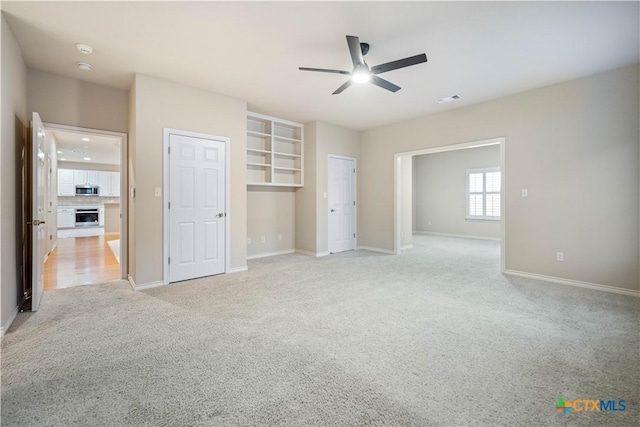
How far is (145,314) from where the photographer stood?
9.55 ft

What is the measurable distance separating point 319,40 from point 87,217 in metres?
11.1

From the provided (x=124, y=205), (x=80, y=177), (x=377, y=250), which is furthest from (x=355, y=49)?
(x=80, y=177)

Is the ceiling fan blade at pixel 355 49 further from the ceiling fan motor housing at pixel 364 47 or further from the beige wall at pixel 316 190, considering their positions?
the beige wall at pixel 316 190

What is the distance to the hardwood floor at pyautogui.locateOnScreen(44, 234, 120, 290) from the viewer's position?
4185 mm

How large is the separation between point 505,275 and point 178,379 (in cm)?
461

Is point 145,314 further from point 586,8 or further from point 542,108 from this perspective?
point 542,108

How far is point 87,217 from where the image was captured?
10.1m

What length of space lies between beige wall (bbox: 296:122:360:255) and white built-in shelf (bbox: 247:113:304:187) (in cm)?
22

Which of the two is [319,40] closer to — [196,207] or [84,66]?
[196,207]

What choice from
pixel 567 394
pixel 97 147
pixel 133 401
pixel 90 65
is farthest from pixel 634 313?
pixel 97 147

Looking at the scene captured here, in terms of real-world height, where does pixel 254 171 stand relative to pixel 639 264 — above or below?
above

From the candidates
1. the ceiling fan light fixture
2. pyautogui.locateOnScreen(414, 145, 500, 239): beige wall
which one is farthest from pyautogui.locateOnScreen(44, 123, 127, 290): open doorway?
pyautogui.locateOnScreen(414, 145, 500, 239): beige wall

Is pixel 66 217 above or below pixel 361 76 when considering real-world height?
below

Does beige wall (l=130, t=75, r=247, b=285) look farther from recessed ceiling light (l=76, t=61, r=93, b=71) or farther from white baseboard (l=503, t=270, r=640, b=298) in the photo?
white baseboard (l=503, t=270, r=640, b=298)
